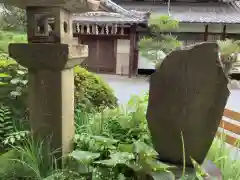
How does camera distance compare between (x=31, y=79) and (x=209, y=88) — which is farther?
(x=31, y=79)

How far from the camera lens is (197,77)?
6.15 feet

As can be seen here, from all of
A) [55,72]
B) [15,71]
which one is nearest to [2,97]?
[15,71]

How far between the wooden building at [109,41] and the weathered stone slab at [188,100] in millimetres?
10704

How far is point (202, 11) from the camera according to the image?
45.6 ft

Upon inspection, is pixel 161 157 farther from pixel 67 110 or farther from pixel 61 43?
pixel 61 43

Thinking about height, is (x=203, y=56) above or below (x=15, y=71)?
above

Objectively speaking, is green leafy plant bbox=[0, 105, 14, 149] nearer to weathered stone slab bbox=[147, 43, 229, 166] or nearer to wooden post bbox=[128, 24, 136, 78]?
weathered stone slab bbox=[147, 43, 229, 166]

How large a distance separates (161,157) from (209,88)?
2.26 feet

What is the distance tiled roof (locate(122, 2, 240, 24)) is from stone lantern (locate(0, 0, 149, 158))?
35.5 feet

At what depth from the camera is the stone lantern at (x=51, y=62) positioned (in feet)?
7.06

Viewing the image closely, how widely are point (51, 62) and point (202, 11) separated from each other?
43.9ft

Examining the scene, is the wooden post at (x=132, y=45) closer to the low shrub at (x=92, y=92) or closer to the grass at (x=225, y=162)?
the low shrub at (x=92, y=92)

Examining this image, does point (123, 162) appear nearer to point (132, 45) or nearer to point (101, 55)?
point (132, 45)

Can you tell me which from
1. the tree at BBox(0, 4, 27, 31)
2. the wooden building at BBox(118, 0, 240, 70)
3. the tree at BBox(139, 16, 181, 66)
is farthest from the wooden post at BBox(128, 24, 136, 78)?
the tree at BBox(0, 4, 27, 31)
